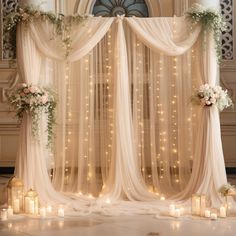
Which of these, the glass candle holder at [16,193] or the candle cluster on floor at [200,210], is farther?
the glass candle holder at [16,193]

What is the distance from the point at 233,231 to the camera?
5.21 metres

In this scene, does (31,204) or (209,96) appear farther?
(209,96)

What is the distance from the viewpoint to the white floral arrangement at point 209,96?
664cm

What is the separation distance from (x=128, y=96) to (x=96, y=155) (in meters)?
0.87

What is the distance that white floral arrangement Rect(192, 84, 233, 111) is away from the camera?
261 inches

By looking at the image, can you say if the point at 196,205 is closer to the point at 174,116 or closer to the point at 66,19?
the point at 174,116

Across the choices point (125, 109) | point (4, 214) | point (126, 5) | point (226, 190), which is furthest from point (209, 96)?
point (126, 5)

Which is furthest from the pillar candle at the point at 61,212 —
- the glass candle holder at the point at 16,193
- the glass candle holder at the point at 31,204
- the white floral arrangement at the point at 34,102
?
the white floral arrangement at the point at 34,102

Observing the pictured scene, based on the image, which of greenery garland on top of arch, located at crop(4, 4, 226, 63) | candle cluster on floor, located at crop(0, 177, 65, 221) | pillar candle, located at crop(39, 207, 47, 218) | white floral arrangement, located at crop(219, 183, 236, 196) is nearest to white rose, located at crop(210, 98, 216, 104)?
greenery garland on top of arch, located at crop(4, 4, 226, 63)

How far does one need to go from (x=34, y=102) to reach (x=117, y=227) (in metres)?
2.03

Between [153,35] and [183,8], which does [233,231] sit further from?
[183,8]

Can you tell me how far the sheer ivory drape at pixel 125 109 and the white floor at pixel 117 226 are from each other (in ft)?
3.12

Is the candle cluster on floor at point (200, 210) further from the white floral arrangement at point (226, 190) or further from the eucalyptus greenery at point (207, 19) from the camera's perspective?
the eucalyptus greenery at point (207, 19)

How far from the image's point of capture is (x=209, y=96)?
663cm
